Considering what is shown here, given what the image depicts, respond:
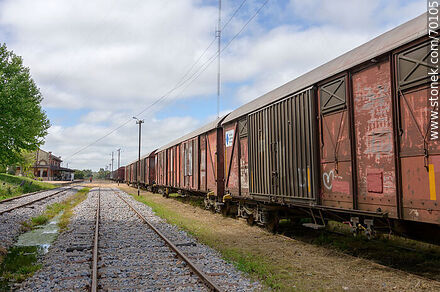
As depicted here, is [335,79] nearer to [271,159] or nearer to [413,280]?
[271,159]

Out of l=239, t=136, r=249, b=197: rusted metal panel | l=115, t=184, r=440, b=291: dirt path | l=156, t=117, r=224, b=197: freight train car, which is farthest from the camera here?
l=156, t=117, r=224, b=197: freight train car

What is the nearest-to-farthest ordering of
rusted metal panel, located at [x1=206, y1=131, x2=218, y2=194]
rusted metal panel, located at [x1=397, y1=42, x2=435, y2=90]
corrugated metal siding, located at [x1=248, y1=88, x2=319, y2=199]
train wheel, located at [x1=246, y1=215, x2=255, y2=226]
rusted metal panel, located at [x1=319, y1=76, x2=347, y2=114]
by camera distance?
rusted metal panel, located at [x1=397, y1=42, x2=435, y2=90], rusted metal panel, located at [x1=319, y1=76, x2=347, y2=114], corrugated metal siding, located at [x1=248, y1=88, x2=319, y2=199], train wheel, located at [x1=246, y1=215, x2=255, y2=226], rusted metal panel, located at [x1=206, y1=131, x2=218, y2=194]

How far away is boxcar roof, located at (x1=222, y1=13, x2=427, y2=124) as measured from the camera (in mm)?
4910

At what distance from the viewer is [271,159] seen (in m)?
8.86

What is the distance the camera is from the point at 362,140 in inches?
228

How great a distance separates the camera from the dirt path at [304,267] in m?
5.06

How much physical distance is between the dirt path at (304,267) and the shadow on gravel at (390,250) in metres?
0.45

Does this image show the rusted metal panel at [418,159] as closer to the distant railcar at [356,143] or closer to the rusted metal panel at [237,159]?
the distant railcar at [356,143]

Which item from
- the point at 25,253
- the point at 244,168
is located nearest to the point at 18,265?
the point at 25,253

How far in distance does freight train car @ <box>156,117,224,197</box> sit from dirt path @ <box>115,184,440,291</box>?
4234 mm

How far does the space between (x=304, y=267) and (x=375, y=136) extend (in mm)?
2879

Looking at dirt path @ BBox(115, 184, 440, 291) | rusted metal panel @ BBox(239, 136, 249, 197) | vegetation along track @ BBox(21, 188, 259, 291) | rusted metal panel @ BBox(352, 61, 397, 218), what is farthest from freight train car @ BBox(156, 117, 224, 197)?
rusted metal panel @ BBox(352, 61, 397, 218)

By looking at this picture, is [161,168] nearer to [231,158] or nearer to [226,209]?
[226,209]

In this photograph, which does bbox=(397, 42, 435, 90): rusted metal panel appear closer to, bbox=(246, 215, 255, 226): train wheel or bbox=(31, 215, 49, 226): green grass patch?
bbox=(246, 215, 255, 226): train wheel
